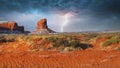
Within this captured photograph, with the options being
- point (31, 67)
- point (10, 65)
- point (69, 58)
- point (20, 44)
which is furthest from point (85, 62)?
point (20, 44)

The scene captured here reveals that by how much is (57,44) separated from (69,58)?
8212 mm

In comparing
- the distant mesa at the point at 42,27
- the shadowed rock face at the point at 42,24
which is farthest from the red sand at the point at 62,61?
the shadowed rock face at the point at 42,24

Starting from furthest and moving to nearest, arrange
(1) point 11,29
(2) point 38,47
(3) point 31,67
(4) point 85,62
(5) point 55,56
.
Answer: (1) point 11,29 < (2) point 38,47 < (5) point 55,56 < (4) point 85,62 < (3) point 31,67

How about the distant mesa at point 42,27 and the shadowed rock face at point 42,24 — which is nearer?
the distant mesa at point 42,27

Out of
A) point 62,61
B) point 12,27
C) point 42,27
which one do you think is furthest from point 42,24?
point 62,61

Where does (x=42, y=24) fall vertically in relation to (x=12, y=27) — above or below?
above

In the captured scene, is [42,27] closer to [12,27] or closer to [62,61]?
[12,27]

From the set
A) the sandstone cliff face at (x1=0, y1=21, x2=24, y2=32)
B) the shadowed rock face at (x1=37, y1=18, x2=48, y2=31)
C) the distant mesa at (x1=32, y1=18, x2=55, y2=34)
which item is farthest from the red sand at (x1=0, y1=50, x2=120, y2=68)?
the sandstone cliff face at (x1=0, y1=21, x2=24, y2=32)

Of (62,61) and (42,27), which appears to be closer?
(62,61)

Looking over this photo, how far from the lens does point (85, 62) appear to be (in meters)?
16.3

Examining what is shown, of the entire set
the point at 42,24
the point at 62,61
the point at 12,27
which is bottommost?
the point at 62,61

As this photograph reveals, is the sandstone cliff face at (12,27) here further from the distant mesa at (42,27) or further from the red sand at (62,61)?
the red sand at (62,61)

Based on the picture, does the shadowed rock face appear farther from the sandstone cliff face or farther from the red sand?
the red sand

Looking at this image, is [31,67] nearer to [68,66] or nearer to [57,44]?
[68,66]
